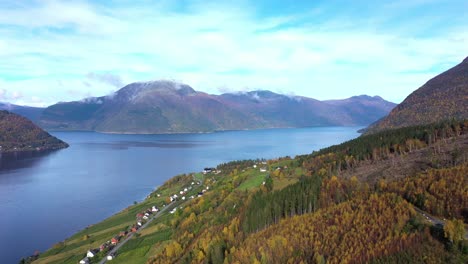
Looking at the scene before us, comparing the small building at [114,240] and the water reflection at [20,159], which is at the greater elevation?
the water reflection at [20,159]

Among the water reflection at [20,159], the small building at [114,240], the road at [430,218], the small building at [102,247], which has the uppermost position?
the road at [430,218]

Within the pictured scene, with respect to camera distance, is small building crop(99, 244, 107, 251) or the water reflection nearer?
small building crop(99, 244, 107, 251)

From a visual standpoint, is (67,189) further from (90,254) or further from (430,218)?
(430,218)

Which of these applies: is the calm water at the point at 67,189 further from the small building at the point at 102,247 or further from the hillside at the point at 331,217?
the small building at the point at 102,247

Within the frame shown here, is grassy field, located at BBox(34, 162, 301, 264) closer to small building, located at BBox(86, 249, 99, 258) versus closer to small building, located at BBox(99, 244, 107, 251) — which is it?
small building, located at BBox(86, 249, 99, 258)

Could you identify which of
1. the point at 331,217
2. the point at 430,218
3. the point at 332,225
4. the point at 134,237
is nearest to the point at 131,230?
the point at 134,237

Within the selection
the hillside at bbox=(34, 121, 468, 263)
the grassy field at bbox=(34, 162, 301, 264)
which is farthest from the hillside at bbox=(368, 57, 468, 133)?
the grassy field at bbox=(34, 162, 301, 264)

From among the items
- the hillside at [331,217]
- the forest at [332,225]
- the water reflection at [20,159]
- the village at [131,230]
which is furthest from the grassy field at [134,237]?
the water reflection at [20,159]
